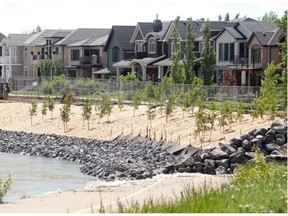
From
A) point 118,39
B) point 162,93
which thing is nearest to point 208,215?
point 162,93

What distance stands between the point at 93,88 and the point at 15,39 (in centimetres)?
3744

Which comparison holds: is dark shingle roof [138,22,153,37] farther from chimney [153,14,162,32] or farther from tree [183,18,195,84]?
tree [183,18,195,84]

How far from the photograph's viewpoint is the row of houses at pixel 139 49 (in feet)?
222

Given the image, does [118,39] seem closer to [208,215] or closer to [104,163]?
[104,163]

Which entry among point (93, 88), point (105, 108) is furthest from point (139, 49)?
point (105, 108)

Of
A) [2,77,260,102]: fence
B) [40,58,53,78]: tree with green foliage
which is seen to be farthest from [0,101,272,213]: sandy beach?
[40,58,53,78]: tree with green foliage

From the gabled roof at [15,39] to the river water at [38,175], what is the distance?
5775 centimetres

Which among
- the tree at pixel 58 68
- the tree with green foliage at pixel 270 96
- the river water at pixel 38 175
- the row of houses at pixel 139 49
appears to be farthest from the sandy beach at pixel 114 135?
the tree at pixel 58 68

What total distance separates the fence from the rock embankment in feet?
32.5

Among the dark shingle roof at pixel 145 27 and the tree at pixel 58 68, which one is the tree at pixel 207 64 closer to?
the dark shingle roof at pixel 145 27

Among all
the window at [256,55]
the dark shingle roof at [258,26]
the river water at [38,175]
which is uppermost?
the dark shingle roof at [258,26]

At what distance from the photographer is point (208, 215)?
587 inches

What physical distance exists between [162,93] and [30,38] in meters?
50.7

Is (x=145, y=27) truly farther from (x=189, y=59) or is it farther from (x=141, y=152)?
(x=141, y=152)
